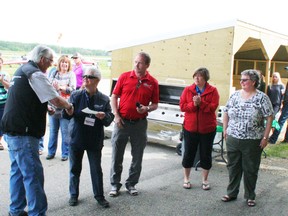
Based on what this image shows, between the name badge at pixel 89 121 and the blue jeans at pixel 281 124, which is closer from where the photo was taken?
the name badge at pixel 89 121

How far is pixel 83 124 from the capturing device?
3.96 metres

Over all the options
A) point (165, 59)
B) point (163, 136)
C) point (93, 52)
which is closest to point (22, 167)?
point (163, 136)

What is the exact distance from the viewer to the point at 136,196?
178 inches

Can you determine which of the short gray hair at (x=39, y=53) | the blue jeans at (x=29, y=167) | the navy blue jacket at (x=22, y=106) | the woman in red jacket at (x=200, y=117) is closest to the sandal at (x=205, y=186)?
the woman in red jacket at (x=200, y=117)

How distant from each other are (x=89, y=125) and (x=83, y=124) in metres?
0.07

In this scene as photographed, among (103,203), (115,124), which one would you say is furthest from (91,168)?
(115,124)

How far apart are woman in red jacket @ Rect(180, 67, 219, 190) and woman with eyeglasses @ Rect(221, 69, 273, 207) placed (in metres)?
0.36

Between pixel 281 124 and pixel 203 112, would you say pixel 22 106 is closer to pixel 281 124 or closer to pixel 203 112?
pixel 203 112

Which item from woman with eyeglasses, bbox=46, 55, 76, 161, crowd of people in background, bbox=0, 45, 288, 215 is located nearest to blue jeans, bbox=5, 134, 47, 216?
crowd of people in background, bbox=0, 45, 288, 215

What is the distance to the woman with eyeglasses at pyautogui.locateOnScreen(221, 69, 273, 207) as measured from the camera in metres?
4.20

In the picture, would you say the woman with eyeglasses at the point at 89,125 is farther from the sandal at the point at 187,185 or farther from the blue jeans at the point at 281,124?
the blue jeans at the point at 281,124

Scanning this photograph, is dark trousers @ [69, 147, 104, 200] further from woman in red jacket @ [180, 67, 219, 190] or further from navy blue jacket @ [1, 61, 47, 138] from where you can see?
woman in red jacket @ [180, 67, 219, 190]

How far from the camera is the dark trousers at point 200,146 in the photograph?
476 cm

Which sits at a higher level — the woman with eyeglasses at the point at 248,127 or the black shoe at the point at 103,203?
the woman with eyeglasses at the point at 248,127
